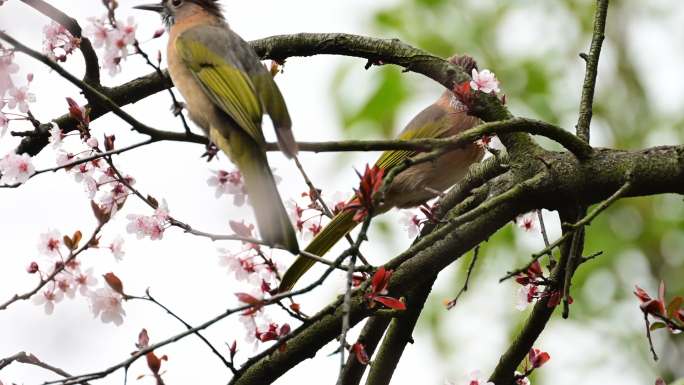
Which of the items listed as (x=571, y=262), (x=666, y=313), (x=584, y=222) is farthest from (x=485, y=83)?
(x=666, y=313)

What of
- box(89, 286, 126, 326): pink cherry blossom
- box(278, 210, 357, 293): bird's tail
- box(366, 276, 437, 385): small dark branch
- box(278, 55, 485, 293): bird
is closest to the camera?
box(89, 286, 126, 326): pink cherry blossom

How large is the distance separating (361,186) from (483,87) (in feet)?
2.96

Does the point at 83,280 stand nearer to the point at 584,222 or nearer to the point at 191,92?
the point at 191,92

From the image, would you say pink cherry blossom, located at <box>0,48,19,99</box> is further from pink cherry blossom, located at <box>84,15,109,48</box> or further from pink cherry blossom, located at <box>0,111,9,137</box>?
pink cherry blossom, located at <box>84,15,109,48</box>

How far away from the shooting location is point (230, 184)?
3344 millimetres

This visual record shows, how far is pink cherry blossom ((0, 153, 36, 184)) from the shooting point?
327cm

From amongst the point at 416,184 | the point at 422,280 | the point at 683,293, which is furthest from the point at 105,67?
the point at 683,293

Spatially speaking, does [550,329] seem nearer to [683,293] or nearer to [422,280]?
[683,293]

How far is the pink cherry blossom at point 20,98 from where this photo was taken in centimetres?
349

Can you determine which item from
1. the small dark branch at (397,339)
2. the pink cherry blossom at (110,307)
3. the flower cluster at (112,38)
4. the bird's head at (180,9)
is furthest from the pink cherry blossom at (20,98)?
the small dark branch at (397,339)

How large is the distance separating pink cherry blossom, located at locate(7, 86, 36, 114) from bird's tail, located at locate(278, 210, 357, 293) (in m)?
1.08

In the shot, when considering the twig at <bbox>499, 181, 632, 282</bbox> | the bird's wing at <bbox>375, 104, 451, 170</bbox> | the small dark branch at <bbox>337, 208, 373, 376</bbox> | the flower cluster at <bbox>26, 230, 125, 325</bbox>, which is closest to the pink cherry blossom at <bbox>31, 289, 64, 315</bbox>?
the flower cluster at <bbox>26, 230, 125, 325</bbox>

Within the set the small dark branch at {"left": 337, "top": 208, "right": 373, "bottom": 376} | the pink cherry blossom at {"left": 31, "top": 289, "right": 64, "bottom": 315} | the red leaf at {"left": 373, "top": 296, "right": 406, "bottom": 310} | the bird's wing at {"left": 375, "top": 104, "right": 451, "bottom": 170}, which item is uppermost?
the bird's wing at {"left": 375, "top": 104, "right": 451, "bottom": 170}

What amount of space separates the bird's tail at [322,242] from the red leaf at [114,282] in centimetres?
55
